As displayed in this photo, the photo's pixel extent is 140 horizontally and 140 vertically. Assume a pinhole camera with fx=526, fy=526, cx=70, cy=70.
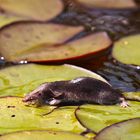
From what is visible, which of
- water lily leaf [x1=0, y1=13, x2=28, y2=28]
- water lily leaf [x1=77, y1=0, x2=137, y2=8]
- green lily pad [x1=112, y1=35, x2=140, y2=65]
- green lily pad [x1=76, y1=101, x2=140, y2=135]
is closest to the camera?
green lily pad [x1=76, y1=101, x2=140, y2=135]

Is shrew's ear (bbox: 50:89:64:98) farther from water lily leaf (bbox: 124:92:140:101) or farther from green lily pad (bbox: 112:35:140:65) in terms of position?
green lily pad (bbox: 112:35:140:65)

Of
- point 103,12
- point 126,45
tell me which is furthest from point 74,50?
point 103,12

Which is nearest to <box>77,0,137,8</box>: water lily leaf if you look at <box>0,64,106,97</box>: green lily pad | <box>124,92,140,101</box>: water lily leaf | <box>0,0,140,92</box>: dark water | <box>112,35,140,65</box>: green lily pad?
<box>0,0,140,92</box>: dark water

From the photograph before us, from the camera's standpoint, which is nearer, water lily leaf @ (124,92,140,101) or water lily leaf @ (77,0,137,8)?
water lily leaf @ (124,92,140,101)

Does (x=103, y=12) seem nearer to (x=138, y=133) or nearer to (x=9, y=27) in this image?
(x=9, y=27)

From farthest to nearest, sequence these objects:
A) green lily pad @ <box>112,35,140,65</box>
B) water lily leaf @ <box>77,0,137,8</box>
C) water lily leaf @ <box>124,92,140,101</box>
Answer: water lily leaf @ <box>77,0,137,8</box> < green lily pad @ <box>112,35,140,65</box> < water lily leaf @ <box>124,92,140,101</box>

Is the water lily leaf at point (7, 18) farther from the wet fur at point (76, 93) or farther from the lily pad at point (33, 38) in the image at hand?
the wet fur at point (76, 93)

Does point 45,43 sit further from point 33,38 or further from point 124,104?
point 124,104
